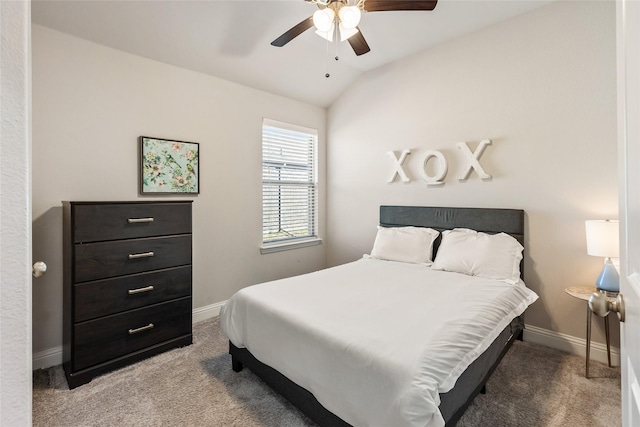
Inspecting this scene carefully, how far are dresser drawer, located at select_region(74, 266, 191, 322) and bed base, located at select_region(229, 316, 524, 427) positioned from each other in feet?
2.48

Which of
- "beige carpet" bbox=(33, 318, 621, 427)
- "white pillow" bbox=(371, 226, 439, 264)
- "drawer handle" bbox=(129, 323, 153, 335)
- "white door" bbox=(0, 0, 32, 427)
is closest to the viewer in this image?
"white door" bbox=(0, 0, 32, 427)

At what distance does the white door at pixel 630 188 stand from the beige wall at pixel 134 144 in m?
3.04

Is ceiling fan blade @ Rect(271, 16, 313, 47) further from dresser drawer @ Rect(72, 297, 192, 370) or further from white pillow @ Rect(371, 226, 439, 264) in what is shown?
dresser drawer @ Rect(72, 297, 192, 370)

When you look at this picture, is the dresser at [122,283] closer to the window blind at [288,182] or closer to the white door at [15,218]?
the window blind at [288,182]

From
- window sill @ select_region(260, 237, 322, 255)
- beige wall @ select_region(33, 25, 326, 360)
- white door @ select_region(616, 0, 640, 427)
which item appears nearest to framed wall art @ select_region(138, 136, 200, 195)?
beige wall @ select_region(33, 25, 326, 360)

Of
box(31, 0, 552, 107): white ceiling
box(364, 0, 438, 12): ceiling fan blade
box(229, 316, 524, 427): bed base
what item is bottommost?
box(229, 316, 524, 427): bed base

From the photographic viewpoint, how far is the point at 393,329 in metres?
1.55

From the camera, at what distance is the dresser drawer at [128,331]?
2098 mm

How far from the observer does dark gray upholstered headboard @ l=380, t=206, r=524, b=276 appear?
2.71 metres

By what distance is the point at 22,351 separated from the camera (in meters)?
0.57

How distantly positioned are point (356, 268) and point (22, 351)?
242 centimetres

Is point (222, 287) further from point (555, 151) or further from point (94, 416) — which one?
point (555, 151)

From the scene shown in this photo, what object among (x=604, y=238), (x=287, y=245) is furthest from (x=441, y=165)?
(x=287, y=245)

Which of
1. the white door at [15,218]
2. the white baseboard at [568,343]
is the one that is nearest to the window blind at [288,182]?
the white baseboard at [568,343]
